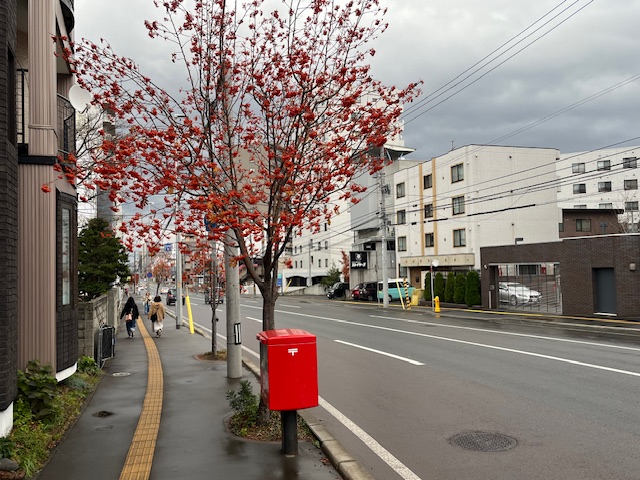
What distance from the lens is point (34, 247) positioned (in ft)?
27.0

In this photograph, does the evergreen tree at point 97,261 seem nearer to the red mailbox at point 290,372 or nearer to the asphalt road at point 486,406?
the asphalt road at point 486,406

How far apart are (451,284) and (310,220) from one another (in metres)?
31.1

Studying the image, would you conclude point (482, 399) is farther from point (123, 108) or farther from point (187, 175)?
point (123, 108)

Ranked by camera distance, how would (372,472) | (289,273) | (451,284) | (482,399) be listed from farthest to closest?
1. (289,273)
2. (451,284)
3. (482,399)
4. (372,472)

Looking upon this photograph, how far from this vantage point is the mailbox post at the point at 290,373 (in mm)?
6110

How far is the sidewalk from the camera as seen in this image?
5.81 m

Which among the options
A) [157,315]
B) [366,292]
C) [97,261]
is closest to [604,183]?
[366,292]

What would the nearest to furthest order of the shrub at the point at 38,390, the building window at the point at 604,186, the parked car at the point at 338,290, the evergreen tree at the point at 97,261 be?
the shrub at the point at 38,390 → the evergreen tree at the point at 97,261 → the parked car at the point at 338,290 → the building window at the point at 604,186

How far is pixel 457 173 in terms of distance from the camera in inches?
1676

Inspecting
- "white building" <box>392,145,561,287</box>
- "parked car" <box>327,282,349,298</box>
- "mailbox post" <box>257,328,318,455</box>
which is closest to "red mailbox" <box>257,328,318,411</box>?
"mailbox post" <box>257,328,318,455</box>

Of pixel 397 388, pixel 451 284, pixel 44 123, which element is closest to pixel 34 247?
pixel 44 123

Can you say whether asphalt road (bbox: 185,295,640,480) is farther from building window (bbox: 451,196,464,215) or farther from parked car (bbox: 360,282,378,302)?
parked car (bbox: 360,282,378,302)

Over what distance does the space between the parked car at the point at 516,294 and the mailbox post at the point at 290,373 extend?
26523mm

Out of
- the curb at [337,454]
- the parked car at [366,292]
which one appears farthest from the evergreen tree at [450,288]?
the curb at [337,454]
